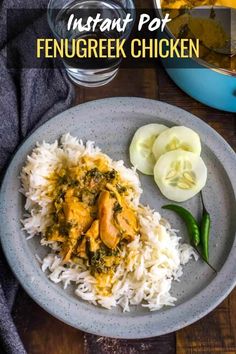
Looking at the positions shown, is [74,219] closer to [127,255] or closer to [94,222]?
[94,222]

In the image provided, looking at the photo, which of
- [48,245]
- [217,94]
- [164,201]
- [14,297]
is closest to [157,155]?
[164,201]

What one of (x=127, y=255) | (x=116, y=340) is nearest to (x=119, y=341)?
(x=116, y=340)

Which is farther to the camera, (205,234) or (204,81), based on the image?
(204,81)

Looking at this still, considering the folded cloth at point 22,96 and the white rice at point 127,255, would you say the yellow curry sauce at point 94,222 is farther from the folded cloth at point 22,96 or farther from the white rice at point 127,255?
the folded cloth at point 22,96

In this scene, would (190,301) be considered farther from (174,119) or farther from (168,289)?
(174,119)

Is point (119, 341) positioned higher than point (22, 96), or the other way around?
point (22, 96)

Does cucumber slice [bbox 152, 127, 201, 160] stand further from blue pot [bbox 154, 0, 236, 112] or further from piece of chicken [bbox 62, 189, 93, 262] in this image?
piece of chicken [bbox 62, 189, 93, 262]

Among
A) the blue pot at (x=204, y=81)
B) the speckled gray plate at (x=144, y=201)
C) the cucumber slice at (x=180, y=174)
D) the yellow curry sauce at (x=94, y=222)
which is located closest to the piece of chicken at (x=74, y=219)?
the yellow curry sauce at (x=94, y=222)

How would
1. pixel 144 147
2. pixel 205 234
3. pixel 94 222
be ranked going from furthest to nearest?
1. pixel 144 147
2. pixel 205 234
3. pixel 94 222
